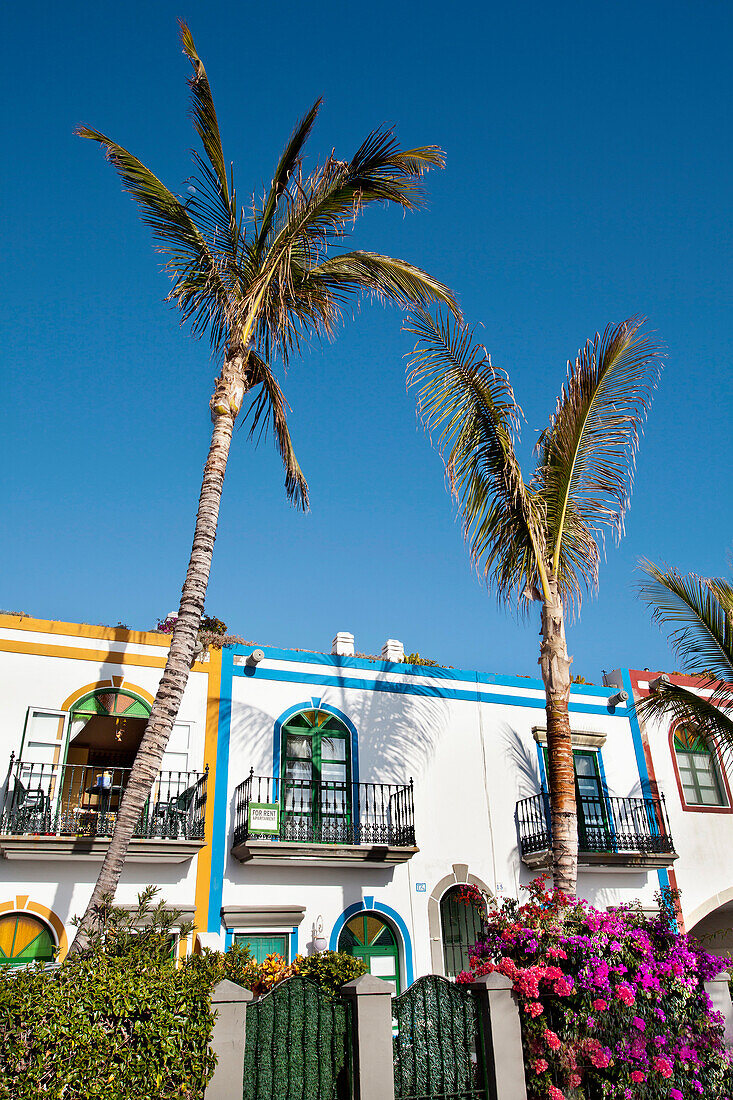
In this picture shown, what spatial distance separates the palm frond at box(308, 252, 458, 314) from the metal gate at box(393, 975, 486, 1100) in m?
9.06

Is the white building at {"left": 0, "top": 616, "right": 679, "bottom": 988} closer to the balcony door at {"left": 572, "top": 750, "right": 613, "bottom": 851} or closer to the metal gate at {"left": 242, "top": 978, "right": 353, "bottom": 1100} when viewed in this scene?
the balcony door at {"left": 572, "top": 750, "right": 613, "bottom": 851}

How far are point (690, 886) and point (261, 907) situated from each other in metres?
9.36

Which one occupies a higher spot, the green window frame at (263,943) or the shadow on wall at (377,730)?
the shadow on wall at (377,730)

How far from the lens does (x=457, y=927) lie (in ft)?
49.9

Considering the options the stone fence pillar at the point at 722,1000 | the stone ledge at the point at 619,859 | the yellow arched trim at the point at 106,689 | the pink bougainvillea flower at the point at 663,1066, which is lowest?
the pink bougainvillea flower at the point at 663,1066

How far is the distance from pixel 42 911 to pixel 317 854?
4.24m

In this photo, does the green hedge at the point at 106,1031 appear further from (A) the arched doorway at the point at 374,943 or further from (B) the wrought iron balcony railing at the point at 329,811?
(A) the arched doorway at the point at 374,943

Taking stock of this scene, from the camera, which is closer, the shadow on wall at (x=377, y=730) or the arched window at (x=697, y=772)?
the shadow on wall at (x=377, y=730)

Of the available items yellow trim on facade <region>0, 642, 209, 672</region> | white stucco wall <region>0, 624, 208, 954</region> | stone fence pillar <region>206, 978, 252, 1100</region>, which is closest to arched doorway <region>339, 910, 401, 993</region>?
white stucco wall <region>0, 624, 208, 954</region>

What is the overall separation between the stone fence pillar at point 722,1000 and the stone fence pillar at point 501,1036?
87.1 inches

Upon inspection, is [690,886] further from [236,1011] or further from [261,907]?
[236,1011]

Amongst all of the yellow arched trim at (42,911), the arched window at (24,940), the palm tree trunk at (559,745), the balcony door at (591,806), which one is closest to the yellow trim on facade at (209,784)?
the yellow arched trim at (42,911)

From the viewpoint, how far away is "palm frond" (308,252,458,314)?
12.4 m

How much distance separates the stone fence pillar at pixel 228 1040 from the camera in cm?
691
